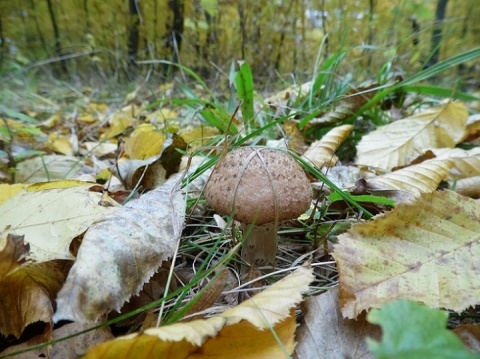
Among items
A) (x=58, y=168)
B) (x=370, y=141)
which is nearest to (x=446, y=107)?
(x=370, y=141)

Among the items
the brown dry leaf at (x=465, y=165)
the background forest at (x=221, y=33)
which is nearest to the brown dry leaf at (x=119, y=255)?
the brown dry leaf at (x=465, y=165)

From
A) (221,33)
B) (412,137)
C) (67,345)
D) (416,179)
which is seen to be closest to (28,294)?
(67,345)

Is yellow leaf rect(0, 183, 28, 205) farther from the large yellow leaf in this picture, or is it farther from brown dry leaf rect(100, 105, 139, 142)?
brown dry leaf rect(100, 105, 139, 142)

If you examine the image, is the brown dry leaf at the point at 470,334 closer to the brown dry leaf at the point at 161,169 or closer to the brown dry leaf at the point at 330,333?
the brown dry leaf at the point at 330,333

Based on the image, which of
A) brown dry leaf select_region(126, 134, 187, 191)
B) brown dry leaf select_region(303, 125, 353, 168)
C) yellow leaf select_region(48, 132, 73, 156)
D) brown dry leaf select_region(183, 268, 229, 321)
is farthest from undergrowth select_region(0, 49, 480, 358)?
yellow leaf select_region(48, 132, 73, 156)

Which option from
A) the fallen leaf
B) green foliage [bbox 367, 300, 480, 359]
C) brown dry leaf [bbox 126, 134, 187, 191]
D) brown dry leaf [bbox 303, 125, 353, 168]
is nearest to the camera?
green foliage [bbox 367, 300, 480, 359]

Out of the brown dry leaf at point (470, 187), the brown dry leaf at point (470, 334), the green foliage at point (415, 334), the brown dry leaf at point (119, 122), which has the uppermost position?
the green foliage at point (415, 334)
